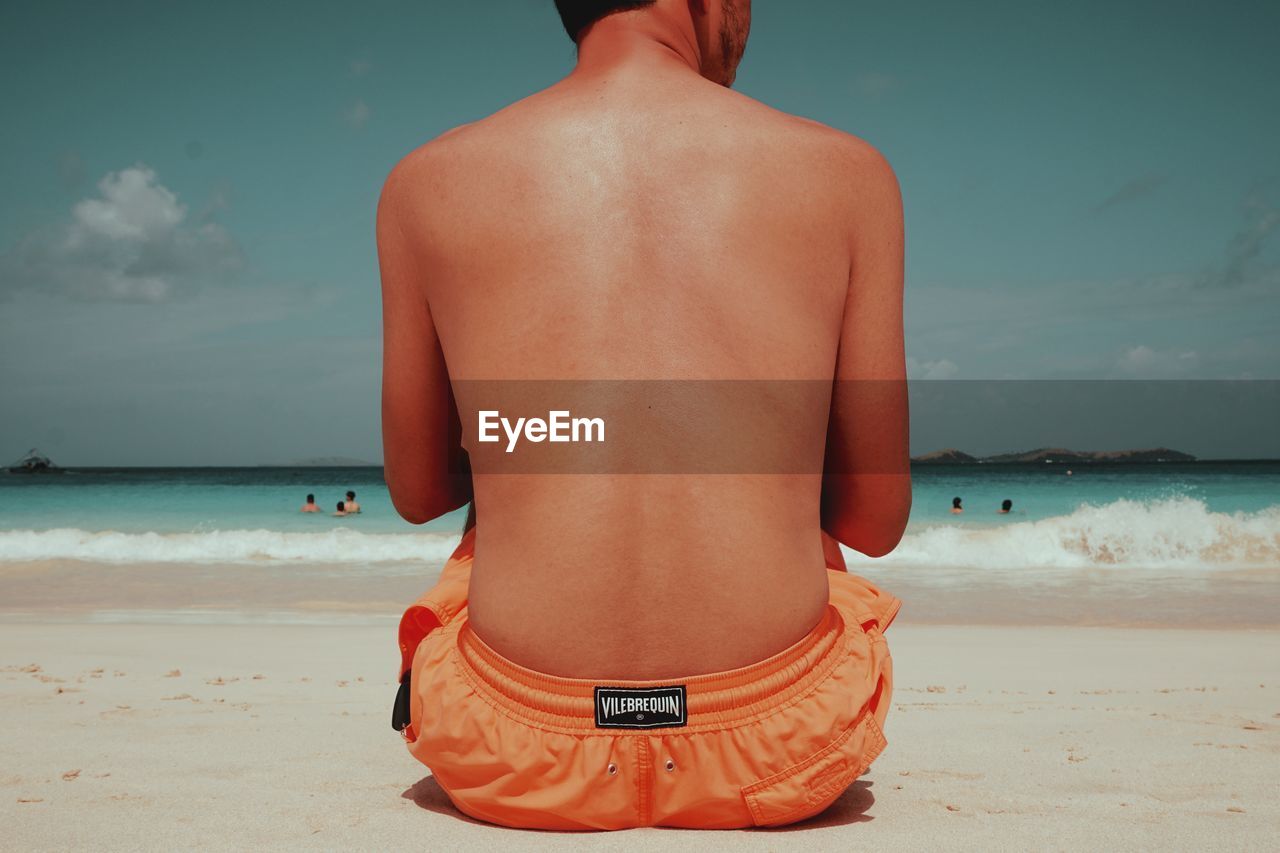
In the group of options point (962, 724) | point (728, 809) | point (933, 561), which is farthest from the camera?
point (933, 561)

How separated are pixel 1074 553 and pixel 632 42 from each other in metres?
12.3

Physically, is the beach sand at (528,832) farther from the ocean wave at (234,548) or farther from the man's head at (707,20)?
the ocean wave at (234,548)

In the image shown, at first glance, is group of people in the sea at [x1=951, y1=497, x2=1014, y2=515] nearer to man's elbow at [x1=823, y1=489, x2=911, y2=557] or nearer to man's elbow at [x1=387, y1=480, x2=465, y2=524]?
man's elbow at [x1=823, y1=489, x2=911, y2=557]

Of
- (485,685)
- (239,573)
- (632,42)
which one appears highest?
(632,42)

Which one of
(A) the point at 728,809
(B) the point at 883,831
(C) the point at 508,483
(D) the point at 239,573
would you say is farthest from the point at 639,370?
(D) the point at 239,573

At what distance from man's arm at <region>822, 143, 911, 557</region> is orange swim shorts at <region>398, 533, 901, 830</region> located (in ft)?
0.87

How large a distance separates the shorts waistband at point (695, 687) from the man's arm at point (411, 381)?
0.38m

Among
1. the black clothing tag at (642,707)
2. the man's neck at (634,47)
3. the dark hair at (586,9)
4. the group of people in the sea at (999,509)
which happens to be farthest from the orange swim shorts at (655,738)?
the group of people in the sea at (999,509)

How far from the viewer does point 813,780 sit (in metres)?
1.57

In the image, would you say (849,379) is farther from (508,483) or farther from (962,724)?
(962,724)

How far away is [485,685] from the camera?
1.58 metres

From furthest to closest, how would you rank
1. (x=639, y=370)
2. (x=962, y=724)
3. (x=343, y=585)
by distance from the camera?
1. (x=343, y=585)
2. (x=962, y=724)
3. (x=639, y=370)

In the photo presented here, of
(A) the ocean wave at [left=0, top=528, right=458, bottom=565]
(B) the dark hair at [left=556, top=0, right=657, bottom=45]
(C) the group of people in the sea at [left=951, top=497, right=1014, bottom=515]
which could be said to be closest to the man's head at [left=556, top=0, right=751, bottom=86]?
(B) the dark hair at [left=556, top=0, right=657, bottom=45]

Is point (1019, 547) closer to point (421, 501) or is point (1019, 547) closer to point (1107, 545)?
point (1107, 545)
